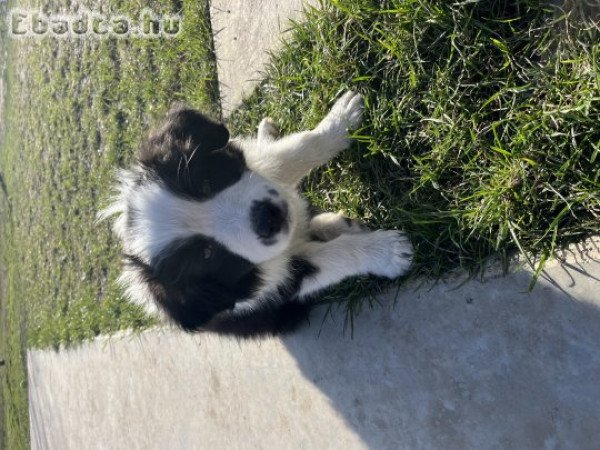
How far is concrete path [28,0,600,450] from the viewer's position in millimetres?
2119

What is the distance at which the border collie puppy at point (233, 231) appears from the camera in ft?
7.75

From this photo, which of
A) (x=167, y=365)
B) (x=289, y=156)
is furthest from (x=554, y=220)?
(x=167, y=365)

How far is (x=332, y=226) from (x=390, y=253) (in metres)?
0.48

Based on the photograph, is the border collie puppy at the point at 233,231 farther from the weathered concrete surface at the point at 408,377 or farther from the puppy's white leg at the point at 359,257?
the weathered concrete surface at the point at 408,377

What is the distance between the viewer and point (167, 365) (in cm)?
421

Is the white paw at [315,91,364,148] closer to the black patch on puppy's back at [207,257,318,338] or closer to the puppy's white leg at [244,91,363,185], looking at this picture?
the puppy's white leg at [244,91,363,185]

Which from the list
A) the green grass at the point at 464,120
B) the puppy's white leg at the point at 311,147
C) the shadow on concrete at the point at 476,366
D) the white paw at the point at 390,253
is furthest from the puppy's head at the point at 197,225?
the shadow on concrete at the point at 476,366

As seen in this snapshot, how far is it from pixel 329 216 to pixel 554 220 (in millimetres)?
1238

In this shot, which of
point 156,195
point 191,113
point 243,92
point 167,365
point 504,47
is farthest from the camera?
point 167,365

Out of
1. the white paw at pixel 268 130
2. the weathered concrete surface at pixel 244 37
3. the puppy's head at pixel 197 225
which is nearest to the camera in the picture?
the puppy's head at pixel 197 225

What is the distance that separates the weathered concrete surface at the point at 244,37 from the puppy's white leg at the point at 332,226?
1.12 metres

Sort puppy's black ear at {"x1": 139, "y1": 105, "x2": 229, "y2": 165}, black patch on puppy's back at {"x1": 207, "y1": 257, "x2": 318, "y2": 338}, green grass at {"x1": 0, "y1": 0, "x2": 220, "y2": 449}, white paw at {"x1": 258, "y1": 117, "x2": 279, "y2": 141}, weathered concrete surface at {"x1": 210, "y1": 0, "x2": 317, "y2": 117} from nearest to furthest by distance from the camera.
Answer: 1. puppy's black ear at {"x1": 139, "y1": 105, "x2": 229, "y2": 165}
2. black patch on puppy's back at {"x1": 207, "y1": 257, "x2": 318, "y2": 338}
3. white paw at {"x1": 258, "y1": 117, "x2": 279, "y2": 141}
4. weathered concrete surface at {"x1": 210, "y1": 0, "x2": 317, "y2": 117}
5. green grass at {"x1": 0, "y1": 0, "x2": 220, "y2": 449}

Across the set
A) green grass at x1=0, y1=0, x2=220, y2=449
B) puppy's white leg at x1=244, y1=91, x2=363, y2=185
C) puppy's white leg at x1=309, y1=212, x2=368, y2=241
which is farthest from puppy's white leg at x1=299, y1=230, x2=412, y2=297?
green grass at x1=0, y1=0, x2=220, y2=449

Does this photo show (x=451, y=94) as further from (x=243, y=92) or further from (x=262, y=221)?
(x=243, y=92)
